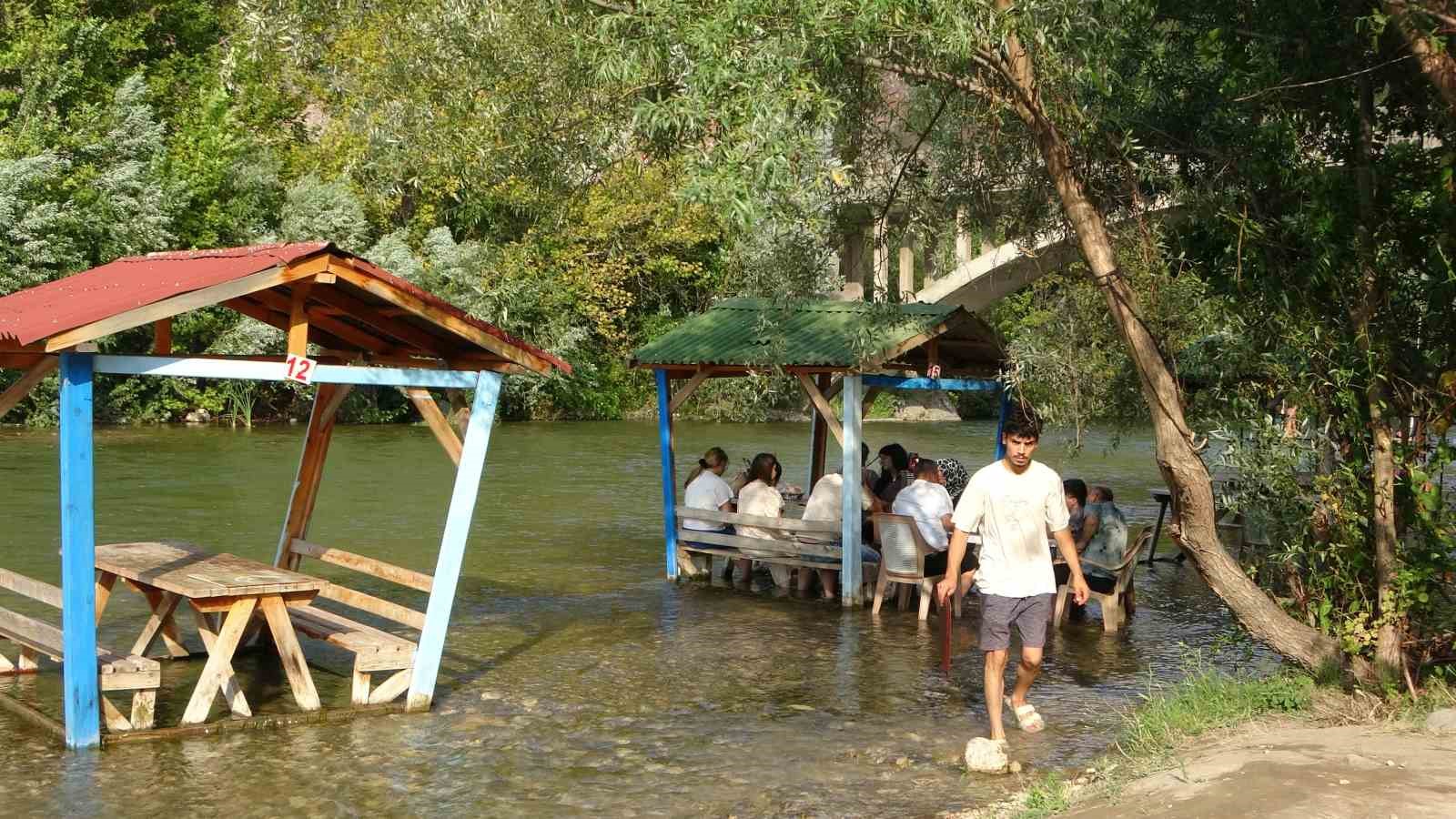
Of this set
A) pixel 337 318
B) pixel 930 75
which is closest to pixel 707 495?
pixel 337 318

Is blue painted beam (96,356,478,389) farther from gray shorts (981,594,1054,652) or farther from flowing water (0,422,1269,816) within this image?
gray shorts (981,594,1054,652)

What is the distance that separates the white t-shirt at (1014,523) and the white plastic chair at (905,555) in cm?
441

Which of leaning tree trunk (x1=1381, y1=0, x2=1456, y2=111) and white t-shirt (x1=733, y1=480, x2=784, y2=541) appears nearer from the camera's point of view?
leaning tree trunk (x1=1381, y1=0, x2=1456, y2=111)

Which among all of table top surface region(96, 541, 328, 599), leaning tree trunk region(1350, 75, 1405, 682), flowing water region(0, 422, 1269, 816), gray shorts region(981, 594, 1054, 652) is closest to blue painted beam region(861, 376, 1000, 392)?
flowing water region(0, 422, 1269, 816)

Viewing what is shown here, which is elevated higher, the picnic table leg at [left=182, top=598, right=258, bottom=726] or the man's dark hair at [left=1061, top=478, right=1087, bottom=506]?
the man's dark hair at [left=1061, top=478, right=1087, bottom=506]

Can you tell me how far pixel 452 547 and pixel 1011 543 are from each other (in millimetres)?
3301

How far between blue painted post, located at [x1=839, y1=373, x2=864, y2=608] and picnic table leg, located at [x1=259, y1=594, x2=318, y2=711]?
5203 millimetres

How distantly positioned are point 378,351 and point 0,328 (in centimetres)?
268

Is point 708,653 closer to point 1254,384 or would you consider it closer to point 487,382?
point 487,382

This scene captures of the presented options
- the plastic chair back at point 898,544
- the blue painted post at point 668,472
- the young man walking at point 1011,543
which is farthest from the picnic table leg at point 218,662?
the blue painted post at point 668,472

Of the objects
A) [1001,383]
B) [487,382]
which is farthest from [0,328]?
A: [1001,383]

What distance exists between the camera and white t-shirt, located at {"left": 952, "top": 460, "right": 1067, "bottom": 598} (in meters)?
7.76

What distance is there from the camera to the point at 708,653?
36.5ft

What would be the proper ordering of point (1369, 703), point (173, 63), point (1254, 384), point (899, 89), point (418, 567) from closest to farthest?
point (1369, 703)
point (1254, 384)
point (899, 89)
point (418, 567)
point (173, 63)
